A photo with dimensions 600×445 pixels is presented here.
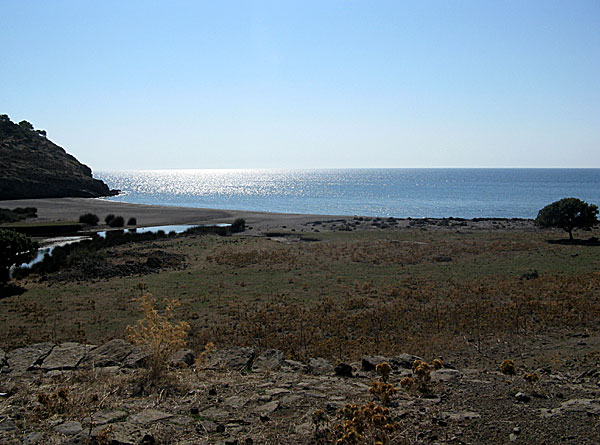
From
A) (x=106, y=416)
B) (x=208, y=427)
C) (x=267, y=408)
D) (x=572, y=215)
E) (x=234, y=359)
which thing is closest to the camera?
(x=208, y=427)

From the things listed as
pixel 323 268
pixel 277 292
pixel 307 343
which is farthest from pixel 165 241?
pixel 307 343

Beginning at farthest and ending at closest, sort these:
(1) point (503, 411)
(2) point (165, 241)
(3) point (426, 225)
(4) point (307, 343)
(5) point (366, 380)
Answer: (3) point (426, 225) → (2) point (165, 241) → (4) point (307, 343) → (5) point (366, 380) → (1) point (503, 411)

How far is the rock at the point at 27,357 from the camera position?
31.1 feet

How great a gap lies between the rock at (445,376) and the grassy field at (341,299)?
334cm

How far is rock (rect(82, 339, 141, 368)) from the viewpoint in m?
9.73

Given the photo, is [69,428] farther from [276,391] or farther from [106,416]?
[276,391]

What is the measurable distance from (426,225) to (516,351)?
45830 mm

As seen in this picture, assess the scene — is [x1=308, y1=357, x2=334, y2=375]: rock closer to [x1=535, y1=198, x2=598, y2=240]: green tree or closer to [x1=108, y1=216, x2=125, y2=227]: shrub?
[x1=535, y1=198, x2=598, y2=240]: green tree

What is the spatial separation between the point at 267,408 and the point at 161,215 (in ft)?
221

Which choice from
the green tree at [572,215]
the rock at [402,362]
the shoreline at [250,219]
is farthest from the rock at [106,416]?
the shoreline at [250,219]

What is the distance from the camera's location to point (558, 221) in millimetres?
37875

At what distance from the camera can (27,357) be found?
1008 cm

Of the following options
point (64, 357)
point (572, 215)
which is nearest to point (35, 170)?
Result: point (572, 215)

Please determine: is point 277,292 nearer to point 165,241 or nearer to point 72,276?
point 72,276
